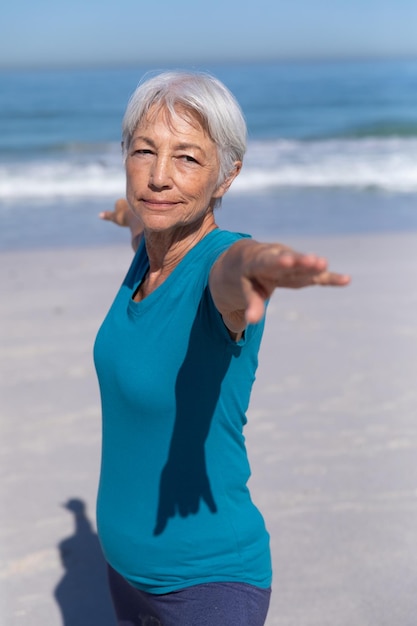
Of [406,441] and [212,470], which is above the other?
[212,470]

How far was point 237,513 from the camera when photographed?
1923mm

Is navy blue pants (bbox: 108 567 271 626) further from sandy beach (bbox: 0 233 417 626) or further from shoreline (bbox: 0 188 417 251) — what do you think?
shoreline (bbox: 0 188 417 251)

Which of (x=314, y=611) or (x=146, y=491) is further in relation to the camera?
(x=314, y=611)

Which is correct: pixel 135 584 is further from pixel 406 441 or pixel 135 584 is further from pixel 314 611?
pixel 406 441

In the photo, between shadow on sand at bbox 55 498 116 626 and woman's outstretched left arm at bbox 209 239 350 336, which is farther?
shadow on sand at bbox 55 498 116 626

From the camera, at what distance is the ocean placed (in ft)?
36.1

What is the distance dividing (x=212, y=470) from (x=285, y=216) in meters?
9.74

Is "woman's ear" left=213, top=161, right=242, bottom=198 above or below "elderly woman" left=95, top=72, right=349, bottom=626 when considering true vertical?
above

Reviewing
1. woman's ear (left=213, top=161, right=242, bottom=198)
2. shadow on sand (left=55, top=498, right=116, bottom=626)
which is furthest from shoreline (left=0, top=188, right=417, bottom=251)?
woman's ear (left=213, top=161, right=242, bottom=198)

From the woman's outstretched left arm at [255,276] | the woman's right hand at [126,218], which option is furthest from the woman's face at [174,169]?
the woman's right hand at [126,218]

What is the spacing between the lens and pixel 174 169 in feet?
6.35

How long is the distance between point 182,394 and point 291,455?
2.68 metres

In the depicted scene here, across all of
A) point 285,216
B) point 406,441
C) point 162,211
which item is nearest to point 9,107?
point 285,216

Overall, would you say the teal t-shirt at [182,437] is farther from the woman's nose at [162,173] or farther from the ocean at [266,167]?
the ocean at [266,167]
